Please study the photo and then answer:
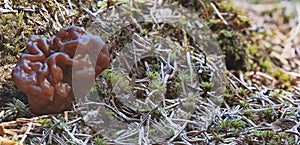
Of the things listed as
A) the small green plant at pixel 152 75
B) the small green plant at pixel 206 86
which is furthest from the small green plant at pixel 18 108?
the small green plant at pixel 206 86

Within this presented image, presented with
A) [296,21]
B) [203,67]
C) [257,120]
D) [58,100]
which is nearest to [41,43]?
[58,100]

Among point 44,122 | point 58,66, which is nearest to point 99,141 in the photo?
point 44,122

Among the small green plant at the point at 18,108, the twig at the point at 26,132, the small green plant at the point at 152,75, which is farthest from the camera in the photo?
the small green plant at the point at 152,75

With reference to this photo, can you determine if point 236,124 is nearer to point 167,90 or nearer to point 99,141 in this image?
point 167,90

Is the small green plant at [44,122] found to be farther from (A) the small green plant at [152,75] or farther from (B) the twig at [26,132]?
(A) the small green plant at [152,75]

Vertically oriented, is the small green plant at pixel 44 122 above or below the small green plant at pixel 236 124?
above

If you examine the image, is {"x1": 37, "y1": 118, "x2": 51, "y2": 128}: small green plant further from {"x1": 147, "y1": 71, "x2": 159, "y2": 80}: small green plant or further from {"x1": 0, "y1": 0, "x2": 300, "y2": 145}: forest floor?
{"x1": 147, "y1": 71, "x2": 159, "y2": 80}: small green plant

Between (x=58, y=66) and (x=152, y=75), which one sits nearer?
(x=58, y=66)
